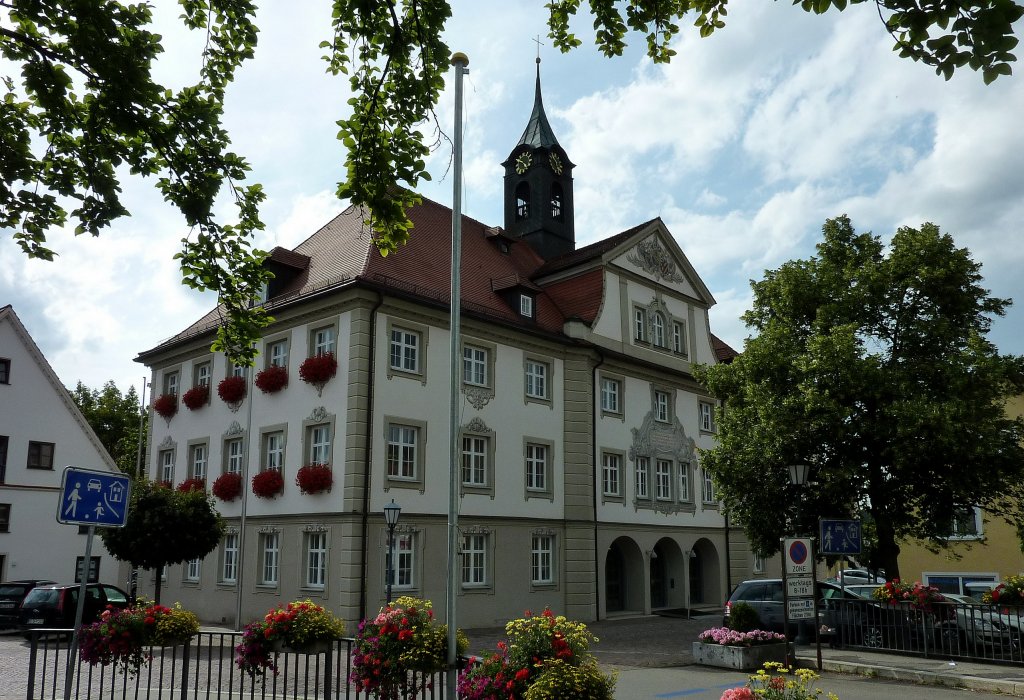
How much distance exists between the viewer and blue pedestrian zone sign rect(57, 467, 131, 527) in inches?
345

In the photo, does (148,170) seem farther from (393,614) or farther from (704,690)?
(704,690)

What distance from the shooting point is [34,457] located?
120ft

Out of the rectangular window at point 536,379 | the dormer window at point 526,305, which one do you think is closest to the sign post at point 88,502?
the rectangular window at point 536,379

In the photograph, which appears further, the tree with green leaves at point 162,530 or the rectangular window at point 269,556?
the rectangular window at point 269,556

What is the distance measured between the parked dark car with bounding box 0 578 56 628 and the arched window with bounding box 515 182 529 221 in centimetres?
2171

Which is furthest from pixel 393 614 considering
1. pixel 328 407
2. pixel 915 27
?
pixel 328 407

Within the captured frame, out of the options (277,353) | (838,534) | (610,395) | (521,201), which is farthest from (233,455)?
(838,534)

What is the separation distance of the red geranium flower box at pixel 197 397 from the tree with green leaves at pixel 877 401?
50.4 feet

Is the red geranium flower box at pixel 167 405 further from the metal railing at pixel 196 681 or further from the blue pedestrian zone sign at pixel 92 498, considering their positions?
the blue pedestrian zone sign at pixel 92 498

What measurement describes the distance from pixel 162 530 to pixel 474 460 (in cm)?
835

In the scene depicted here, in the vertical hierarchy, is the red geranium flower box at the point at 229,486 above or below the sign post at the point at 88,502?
above

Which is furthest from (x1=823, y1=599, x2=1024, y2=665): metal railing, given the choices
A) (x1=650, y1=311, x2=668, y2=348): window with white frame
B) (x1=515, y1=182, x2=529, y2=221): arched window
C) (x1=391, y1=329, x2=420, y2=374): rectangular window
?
(x1=515, y1=182, x2=529, y2=221): arched window

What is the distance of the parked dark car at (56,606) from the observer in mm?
21703

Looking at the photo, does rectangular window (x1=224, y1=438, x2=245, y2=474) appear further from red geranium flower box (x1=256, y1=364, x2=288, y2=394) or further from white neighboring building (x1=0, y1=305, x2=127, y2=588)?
white neighboring building (x1=0, y1=305, x2=127, y2=588)
